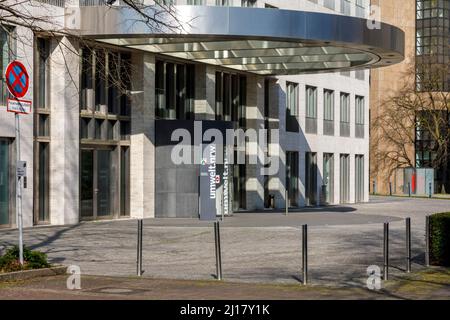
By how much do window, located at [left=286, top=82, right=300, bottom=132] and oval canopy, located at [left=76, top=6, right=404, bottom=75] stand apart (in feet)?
32.0

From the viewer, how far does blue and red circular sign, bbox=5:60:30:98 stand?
14688 mm

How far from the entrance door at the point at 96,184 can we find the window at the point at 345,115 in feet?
72.4

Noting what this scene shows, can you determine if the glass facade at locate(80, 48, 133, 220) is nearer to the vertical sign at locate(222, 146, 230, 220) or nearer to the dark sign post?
the vertical sign at locate(222, 146, 230, 220)

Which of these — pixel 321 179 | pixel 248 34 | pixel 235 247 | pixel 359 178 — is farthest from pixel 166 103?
pixel 359 178

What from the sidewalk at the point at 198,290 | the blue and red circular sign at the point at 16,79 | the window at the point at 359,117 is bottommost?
the sidewalk at the point at 198,290

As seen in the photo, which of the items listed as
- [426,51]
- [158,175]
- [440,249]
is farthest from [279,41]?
[426,51]

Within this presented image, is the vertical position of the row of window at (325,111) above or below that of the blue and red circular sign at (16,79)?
above

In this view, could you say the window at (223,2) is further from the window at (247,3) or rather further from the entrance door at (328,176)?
the entrance door at (328,176)

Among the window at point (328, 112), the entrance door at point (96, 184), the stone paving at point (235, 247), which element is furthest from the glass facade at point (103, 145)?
the window at point (328, 112)

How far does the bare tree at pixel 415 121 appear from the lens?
254 ft

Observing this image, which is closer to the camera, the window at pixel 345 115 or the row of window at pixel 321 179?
the row of window at pixel 321 179

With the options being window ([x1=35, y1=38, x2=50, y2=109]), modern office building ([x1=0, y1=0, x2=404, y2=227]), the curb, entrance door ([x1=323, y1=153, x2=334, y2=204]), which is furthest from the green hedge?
entrance door ([x1=323, y1=153, x2=334, y2=204])

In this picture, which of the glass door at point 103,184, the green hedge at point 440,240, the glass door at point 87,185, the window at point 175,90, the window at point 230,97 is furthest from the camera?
the window at point 230,97

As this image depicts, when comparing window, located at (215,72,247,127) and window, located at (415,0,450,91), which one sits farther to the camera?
window, located at (415,0,450,91)
